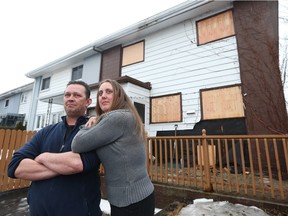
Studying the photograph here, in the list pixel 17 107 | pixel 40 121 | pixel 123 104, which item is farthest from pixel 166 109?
pixel 17 107

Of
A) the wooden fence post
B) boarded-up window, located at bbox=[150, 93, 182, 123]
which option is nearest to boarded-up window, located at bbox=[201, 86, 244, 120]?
boarded-up window, located at bbox=[150, 93, 182, 123]

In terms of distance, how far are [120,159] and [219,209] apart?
8.56ft

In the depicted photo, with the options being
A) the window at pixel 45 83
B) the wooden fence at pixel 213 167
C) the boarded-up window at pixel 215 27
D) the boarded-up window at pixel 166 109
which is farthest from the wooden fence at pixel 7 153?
the window at pixel 45 83

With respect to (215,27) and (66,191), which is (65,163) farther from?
(215,27)

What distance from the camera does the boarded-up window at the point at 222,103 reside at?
19.9 feet

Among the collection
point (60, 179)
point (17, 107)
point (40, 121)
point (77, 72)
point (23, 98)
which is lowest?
point (60, 179)

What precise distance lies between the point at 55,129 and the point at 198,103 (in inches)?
236

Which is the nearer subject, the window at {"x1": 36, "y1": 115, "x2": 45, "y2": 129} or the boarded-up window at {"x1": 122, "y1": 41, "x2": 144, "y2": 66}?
the boarded-up window at {"x1": 122, "y1": 41, "x2": 144, "y2": 66}

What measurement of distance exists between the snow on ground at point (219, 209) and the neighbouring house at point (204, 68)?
281cm

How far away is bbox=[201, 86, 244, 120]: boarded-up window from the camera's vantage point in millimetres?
6062

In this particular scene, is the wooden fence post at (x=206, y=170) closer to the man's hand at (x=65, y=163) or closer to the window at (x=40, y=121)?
the man's hand at (x=65, y=163)

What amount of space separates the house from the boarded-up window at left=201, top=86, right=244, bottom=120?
1531cm

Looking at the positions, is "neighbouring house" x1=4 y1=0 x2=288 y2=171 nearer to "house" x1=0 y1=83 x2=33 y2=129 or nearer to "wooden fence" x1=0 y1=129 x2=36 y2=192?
"wooden fence" x1=0 y1=129 x2=36 y2=192

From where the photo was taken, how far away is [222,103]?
638cm
